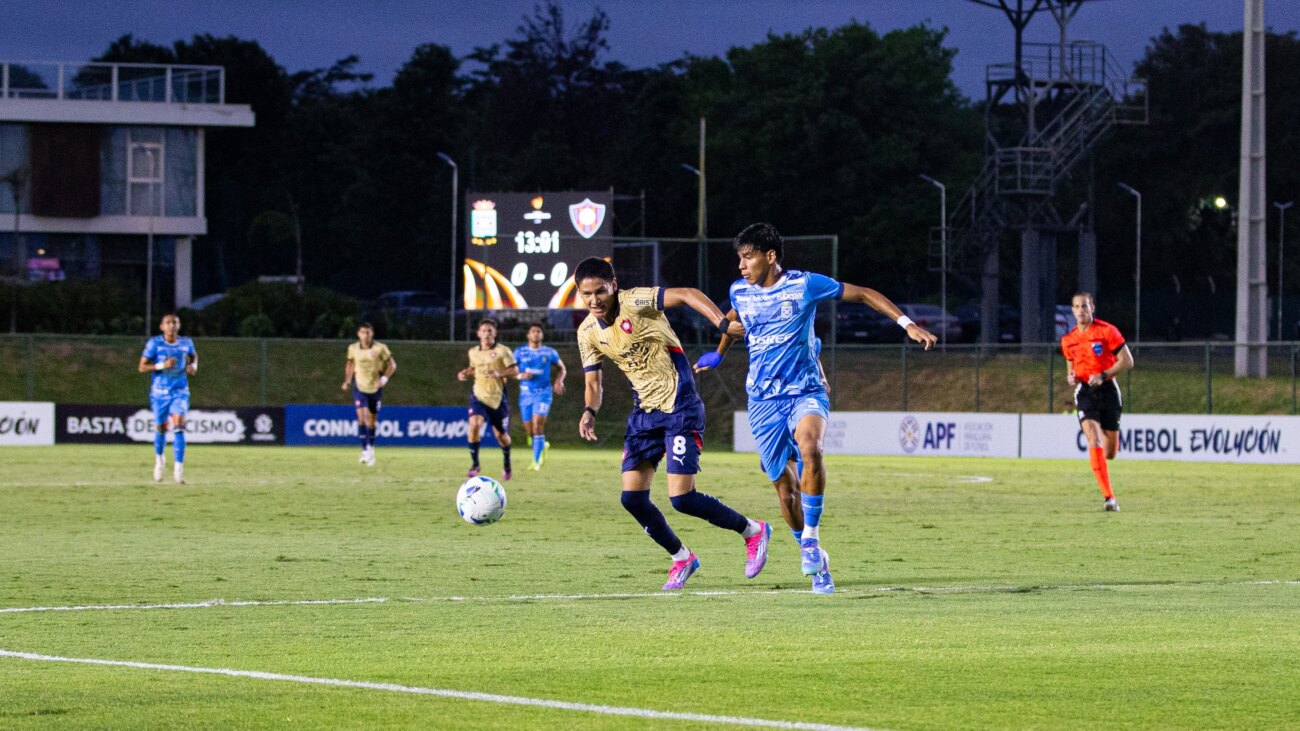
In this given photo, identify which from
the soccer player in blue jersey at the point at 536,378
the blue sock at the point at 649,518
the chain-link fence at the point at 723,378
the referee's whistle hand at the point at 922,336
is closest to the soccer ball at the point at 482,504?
the blue sock at the point at 649,518

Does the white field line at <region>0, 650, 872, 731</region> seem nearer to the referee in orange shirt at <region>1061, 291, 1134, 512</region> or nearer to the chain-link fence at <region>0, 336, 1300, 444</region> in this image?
the referee in orange shirt at <region>1061, 291, 1134, 512</region>

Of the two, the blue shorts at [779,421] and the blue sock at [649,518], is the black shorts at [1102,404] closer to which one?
the blue shorts at [779,421]

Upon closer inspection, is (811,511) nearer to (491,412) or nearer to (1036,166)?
(491,412)

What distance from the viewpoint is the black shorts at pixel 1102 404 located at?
777 inches

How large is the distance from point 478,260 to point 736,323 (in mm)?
28275

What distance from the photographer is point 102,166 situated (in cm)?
6400

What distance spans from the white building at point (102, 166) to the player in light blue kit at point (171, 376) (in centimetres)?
3965

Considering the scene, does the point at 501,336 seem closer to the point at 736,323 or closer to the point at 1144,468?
the point at 1144,468

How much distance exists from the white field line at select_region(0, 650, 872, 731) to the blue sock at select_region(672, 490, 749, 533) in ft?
14.6

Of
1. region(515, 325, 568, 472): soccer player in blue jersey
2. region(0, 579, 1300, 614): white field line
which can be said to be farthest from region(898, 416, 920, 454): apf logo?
region(0, 579, 1300, 614): white field line

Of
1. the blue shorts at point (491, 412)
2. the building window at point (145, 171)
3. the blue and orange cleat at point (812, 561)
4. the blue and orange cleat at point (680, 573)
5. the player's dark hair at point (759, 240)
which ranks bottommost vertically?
the blue and orange cleat at point (680, 573)

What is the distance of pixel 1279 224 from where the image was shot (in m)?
85.7

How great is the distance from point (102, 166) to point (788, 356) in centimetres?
5721

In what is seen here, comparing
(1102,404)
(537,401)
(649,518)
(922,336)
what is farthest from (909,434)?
(922,336)
